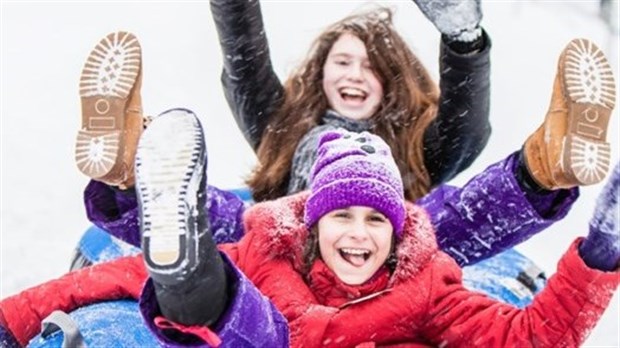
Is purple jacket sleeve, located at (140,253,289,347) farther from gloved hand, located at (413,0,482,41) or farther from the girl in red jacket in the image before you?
gloved hand, located at (413,0,482,41)

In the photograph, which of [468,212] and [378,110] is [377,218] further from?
[378,110]

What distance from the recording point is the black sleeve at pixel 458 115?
2701 mm

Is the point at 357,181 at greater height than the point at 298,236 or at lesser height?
greater

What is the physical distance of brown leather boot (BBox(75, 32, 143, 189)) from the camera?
85.1 inches

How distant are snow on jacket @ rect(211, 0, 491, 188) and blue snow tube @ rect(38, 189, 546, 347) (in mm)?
222

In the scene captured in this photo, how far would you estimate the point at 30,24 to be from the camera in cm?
522

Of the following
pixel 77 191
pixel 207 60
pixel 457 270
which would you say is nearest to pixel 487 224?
pixel 457 270

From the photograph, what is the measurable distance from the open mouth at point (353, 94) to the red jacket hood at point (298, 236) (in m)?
0.59

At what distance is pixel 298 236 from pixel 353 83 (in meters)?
0.72

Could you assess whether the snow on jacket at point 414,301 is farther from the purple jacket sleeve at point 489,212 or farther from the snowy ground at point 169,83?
the snowy ground at point 169,83

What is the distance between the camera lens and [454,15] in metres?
2.56

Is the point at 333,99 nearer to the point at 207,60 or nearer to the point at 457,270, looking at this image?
the point at 457,270

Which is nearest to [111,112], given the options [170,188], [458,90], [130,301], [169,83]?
[130,301]

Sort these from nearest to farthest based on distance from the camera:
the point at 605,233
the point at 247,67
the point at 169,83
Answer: the point at 605,233 → the point at 247,67 → the point at 169,83
